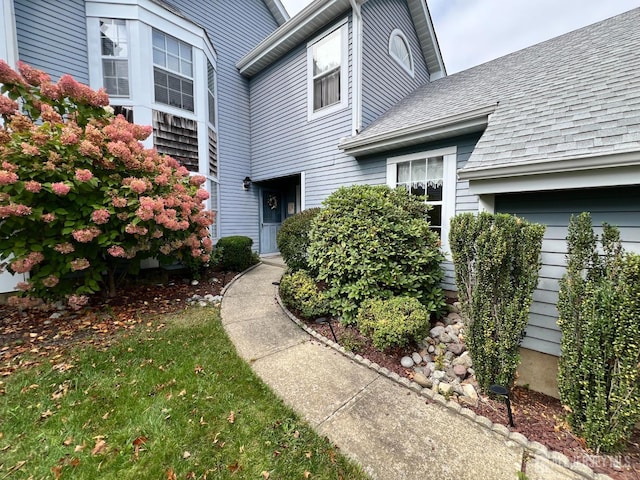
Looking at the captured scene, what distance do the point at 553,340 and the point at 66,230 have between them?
652 centimetres

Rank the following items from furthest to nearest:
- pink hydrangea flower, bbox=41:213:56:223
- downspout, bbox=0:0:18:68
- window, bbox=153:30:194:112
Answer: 1. window, bbox=153:30:194:112
2. downspout, bbox=0:0:18:68
3. pink hydrangea flower, bbox=41:213:56:223

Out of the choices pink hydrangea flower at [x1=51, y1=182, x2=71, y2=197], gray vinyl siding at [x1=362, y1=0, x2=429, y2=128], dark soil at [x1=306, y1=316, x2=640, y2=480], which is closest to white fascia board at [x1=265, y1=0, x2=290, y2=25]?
gray vinyl siding at [x1=362, y1=0, x2=429, y2=128]

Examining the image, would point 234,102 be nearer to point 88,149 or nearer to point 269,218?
point 269,218

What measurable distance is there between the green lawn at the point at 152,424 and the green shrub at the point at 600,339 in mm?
1966

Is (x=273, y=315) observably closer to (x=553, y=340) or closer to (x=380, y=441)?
(x=380, y=441)

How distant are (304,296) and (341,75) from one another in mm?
5530

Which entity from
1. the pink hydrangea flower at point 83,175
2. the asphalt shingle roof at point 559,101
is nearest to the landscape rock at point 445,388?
the asphalt shingle roof at point 559,101

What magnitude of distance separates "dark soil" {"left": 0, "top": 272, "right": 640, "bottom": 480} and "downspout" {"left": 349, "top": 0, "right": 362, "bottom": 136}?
4815mm

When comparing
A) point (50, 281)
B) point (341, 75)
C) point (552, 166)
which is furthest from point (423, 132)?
point (50, 281)

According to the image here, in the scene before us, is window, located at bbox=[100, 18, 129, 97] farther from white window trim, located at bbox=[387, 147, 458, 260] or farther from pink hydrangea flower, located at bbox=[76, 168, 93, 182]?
white window trim, located at bbox=[387, 147, 458, 260]

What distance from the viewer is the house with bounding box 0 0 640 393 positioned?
3.03 metres

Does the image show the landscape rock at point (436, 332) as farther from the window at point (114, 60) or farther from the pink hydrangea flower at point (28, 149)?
the window at point (114, 60)

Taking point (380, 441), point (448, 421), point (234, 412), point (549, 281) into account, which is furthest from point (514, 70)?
point (234, 412)

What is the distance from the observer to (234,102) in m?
8.97
